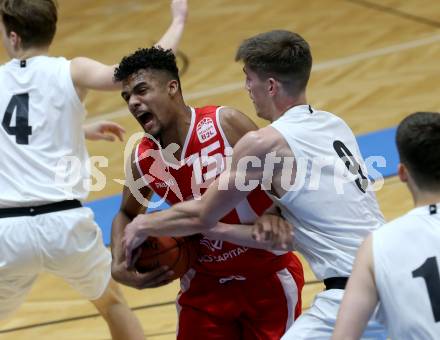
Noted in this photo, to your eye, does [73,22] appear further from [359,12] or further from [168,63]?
[168,63]

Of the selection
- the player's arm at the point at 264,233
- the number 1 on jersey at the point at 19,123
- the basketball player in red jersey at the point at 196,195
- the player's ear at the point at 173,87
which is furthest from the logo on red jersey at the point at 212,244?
the number 1 on jersey at the point at 19,123

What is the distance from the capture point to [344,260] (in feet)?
14.5

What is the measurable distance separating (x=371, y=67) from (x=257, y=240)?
6.11m

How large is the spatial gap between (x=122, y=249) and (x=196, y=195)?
1.34ft

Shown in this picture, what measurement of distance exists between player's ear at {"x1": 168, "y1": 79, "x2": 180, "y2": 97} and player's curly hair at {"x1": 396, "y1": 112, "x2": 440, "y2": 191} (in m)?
1.48

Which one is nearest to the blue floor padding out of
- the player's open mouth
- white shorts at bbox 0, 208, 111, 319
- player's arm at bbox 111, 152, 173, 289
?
white shorts at bbox 0, 208, 111, 319

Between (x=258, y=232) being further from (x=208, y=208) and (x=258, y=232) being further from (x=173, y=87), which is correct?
(x=173, y=87)

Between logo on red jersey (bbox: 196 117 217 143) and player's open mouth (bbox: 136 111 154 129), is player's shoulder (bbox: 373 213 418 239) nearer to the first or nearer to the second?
logo on red jersey (bbox: 196 117 217 143)

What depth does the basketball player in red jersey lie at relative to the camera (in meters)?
4.93

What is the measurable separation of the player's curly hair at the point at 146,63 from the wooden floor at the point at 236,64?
211 cm

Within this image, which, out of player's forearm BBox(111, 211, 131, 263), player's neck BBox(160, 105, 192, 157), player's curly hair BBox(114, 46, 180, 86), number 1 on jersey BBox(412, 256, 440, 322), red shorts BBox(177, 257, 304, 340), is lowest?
red shorts BBox(177, 257, 304, 340)

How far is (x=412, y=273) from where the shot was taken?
367 centimetres

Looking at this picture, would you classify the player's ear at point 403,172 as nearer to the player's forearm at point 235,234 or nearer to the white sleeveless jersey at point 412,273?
the white sleeveless jersey at point 412,273

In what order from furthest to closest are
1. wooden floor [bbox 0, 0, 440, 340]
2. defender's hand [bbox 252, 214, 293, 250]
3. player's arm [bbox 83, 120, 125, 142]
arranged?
wooden floor [bbox 0, 0, 440, 340] → player's arm [bbox 83, 120, 125, 142] → defender's hand [bbox 252, 214, 293, 250]
